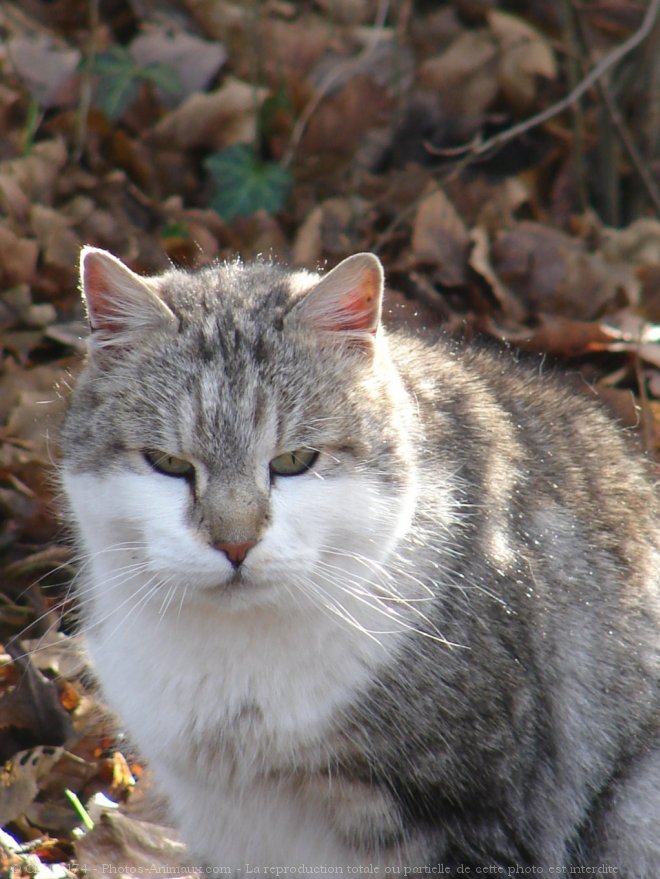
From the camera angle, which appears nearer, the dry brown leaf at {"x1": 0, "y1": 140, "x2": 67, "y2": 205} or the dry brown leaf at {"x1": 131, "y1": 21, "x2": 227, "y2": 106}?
the dry brown leaf at {"x1": 0, "y1": 140, "x2": 67, "y2": 205}

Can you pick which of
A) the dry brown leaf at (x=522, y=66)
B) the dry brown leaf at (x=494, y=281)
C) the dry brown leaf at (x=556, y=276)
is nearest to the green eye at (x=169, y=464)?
the dry brown leaf at (x=494, y=281)

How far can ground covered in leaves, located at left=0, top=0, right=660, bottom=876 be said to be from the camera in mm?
4215

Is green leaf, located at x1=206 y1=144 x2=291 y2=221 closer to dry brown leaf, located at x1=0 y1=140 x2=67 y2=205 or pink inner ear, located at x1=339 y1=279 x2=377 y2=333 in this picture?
dry brown leaf, located at x1=0 y1=140 x2=67 y2=205

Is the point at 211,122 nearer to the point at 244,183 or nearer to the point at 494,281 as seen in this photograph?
the point at 244,183

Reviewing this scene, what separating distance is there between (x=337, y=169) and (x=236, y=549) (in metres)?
3.21

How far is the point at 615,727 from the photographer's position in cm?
268

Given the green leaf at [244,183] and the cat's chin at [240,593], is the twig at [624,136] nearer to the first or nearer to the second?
the green leaf at [244,183]

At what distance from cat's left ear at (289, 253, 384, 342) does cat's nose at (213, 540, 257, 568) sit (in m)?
0.55

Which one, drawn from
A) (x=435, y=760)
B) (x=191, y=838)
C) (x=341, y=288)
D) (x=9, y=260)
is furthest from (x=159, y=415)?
(x=9, y=260)

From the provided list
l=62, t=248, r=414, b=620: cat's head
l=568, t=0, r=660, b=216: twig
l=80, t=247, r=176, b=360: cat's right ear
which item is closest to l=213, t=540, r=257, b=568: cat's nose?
l=62, t=248, r=414, b=620: cat's head

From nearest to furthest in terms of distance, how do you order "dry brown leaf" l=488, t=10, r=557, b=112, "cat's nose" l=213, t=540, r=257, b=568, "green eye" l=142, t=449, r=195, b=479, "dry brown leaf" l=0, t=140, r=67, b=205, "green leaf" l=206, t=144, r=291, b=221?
1. "cat's nose" l=213, t=540, r=257, b=568
2. "green eye" l=142, t=449, r=195, b=479
3. "dry brown leaf" l=0, t=140, r=67, b=205
4. "green leaf" l=206, t=144, r=291, b=221
5. "dry brown leaf" l=488, t=10, r=557, b=112

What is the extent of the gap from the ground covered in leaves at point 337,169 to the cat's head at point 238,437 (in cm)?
116

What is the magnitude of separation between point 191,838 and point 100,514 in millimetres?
925

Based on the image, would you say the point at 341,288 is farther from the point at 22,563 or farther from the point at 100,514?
the point at 22,563
